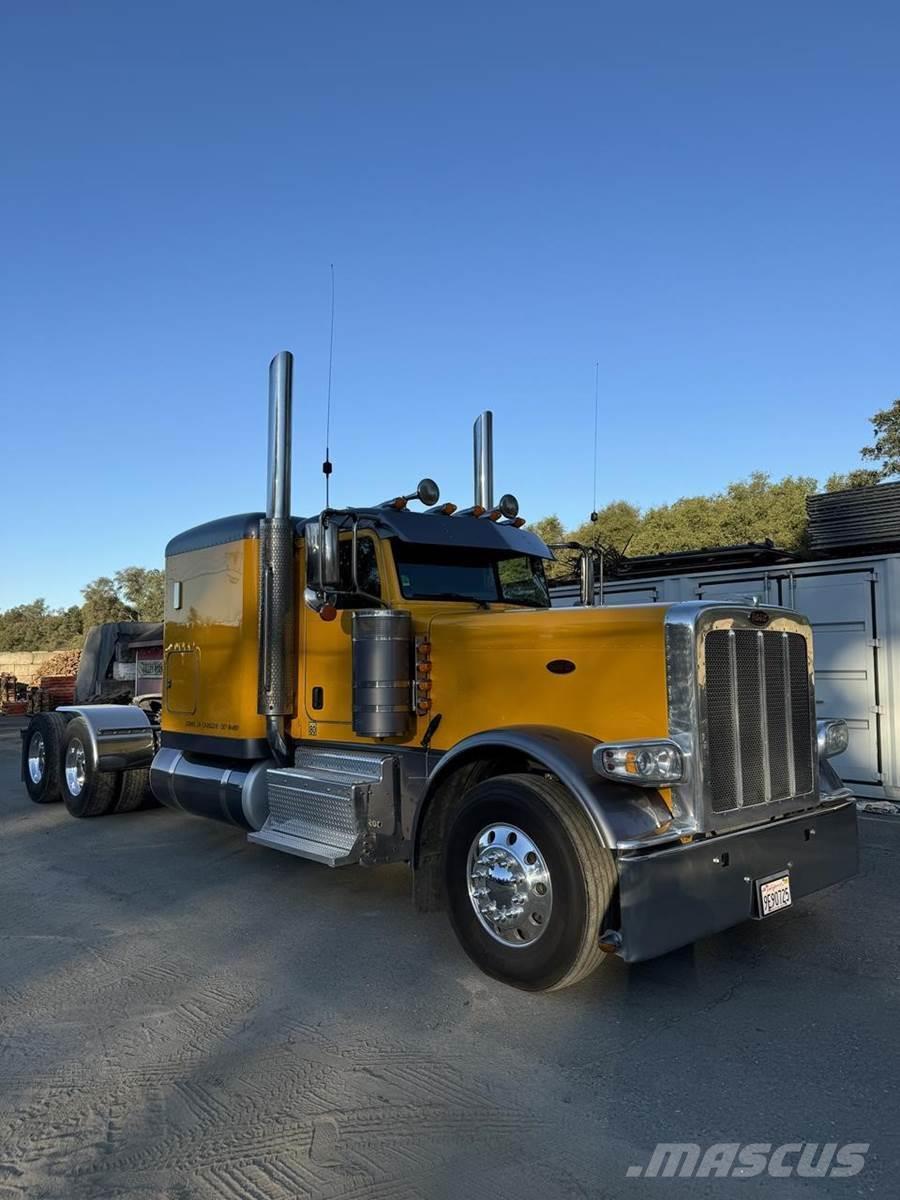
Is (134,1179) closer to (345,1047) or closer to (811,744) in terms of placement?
(345,1047)

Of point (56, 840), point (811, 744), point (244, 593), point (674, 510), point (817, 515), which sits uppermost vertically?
point (674, 510)

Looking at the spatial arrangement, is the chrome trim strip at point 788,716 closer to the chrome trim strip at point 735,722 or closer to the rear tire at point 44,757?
the chrome trim strip at point 735,722

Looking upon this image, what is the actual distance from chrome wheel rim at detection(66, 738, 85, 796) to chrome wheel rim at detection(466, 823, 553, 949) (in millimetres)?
5855

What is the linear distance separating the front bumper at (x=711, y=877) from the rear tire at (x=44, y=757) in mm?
7305

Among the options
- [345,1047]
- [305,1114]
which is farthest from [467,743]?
[305,1114]

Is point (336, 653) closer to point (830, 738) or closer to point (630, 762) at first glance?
point (630, 762)

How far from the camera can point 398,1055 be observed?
3.43 metres

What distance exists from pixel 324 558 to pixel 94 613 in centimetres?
5239

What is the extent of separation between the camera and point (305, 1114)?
2986mm

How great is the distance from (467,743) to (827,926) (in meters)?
2.42

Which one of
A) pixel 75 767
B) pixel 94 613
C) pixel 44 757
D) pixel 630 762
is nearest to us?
pixel 630 762

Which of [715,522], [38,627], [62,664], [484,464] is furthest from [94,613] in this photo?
[484,464]

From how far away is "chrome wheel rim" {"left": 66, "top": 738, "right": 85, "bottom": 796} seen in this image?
873 centimetres

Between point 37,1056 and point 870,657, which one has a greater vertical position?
point 870,657
